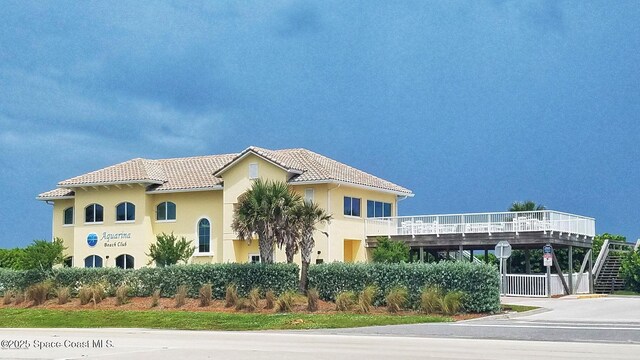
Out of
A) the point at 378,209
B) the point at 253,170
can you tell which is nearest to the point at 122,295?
the point at 253,170

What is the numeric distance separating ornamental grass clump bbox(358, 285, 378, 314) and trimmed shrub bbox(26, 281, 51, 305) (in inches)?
643

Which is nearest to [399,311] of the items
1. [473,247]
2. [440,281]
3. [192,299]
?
[440,281]

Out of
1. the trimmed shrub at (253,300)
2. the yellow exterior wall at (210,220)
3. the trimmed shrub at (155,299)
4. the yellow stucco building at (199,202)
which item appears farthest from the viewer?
the yellow stucco building at (199,202)

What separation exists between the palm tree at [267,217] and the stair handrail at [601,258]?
20536 mm

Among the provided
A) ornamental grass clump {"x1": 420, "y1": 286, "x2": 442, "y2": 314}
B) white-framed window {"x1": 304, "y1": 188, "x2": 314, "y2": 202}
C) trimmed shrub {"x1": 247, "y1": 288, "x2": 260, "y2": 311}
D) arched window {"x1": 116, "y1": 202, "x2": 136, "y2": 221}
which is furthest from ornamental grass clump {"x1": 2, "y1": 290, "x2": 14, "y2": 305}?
ornamental grass clump {"x1": 420, "y1": 286, "x2": 442, "y2": 314}

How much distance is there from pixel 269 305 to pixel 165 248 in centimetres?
1012

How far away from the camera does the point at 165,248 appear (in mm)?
44125

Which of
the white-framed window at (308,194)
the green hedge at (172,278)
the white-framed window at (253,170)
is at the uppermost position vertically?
the white-framed window at (253,170)

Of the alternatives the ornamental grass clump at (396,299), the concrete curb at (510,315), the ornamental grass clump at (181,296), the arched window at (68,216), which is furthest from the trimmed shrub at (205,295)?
the arched window at (68,216)

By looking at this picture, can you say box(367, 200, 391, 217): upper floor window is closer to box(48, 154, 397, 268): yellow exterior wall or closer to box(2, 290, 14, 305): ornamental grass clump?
box(48, 154, 397, 268): yellow exterior wall

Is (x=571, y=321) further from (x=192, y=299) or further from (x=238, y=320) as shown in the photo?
(x=192, y=299)

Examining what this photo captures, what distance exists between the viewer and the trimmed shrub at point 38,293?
1640 inches

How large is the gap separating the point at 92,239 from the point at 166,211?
5.20 meters

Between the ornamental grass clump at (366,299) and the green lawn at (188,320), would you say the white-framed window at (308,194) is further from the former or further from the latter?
the green lawn at (188,320)
